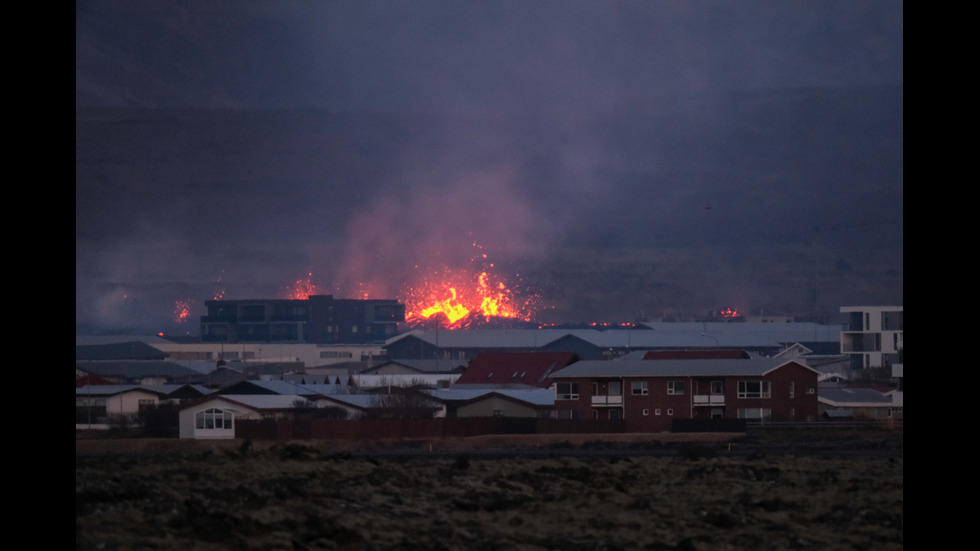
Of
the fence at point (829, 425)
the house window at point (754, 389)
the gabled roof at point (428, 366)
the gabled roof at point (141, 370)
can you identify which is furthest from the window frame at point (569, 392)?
the gabled roof at point (141, 370)

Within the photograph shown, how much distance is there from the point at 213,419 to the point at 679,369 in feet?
71.2

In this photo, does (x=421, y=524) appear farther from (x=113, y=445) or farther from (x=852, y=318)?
(x=852, y=318)

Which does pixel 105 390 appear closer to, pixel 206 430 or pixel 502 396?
pixel 206 430

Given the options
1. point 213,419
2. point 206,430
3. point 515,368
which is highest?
point 515,368

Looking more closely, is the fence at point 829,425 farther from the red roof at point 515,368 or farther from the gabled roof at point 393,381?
the gabled roof at point 393,381

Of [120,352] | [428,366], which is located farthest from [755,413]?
[120,352]

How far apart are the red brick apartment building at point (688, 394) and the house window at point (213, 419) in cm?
1537

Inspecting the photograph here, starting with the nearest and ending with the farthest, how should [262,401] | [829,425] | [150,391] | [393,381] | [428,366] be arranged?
[829,425] < [262,401] < [150,391] < [393,381] < [428,366]

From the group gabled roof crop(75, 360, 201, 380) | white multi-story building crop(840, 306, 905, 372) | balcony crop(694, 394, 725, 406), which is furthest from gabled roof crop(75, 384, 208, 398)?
white multi-story building crop(840, 306, 905, 372)

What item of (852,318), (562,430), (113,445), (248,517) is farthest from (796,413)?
(852,318)

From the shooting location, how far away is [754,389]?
160 ft

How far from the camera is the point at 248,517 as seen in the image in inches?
637

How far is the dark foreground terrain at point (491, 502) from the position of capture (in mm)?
15523
